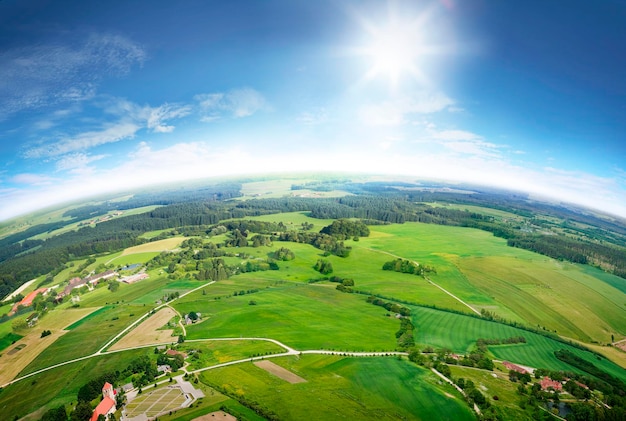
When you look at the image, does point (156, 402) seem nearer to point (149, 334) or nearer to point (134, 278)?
point (149, 334)

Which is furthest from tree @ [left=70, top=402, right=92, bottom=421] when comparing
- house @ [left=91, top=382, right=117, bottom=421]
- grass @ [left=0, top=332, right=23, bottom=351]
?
grass @ [left=0, top=332, right=23, bottom=351]

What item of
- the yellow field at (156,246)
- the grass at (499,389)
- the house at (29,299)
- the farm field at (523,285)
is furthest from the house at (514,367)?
the yellow field at (156,246)

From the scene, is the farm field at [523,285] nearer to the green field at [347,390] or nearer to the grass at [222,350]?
the green field at [347,390]

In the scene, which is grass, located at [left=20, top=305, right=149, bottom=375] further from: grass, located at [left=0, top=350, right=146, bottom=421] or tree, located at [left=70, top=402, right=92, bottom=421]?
tree, located at [left=70, top=402, right=92, bottom=421]

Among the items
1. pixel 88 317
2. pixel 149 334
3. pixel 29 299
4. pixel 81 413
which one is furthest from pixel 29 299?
pixel 81 413

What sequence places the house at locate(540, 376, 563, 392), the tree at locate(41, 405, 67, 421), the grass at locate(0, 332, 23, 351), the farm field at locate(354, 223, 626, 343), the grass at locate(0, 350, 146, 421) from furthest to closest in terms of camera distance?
→ the farm field at locate(354, 223, 626, 343) → the grass at locate(0, 332, 23, 351) → the house at locate(540, 376, 563, 392) → the grass at locate(0, 350, 146, 421) → the tree at locate(41, 405, 67, 421)

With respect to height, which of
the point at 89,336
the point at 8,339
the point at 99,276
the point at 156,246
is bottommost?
the point at 8,339
